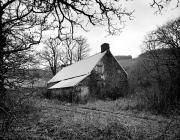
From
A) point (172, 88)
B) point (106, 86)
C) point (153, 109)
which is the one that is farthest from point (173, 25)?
point (153, 109)

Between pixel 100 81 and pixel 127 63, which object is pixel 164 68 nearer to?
pixel 100 81

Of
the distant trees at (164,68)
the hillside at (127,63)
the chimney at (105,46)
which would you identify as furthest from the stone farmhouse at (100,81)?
the hillside at (127,63)

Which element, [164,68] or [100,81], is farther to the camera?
[164,68]

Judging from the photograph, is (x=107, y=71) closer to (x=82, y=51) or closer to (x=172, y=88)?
(x=172, y=88)

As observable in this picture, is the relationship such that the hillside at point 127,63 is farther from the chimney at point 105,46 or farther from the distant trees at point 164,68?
the chimney at point 105,46

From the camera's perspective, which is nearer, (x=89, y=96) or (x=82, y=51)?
(x=89, y=96)

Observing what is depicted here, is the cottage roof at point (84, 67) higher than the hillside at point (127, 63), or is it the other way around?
the hillside at point (127, 63)

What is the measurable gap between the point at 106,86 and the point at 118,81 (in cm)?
198

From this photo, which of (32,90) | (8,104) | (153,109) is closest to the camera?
(8,104)

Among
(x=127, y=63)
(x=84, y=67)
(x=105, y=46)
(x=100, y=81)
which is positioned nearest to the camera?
(x=100, y=81)

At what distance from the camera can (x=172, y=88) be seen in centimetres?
1302

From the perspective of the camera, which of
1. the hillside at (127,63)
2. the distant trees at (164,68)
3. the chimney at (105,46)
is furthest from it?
the hillside at (127,63)

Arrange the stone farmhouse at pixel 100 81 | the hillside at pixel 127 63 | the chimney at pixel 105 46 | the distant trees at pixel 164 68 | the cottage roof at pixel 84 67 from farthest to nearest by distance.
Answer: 1. the hillside at pixel 127 63
2. the chimney at pixel 105 46
3. the cottage roof at pixel 84 67
4. the stone farmhouse at pixel 100 81
5. the distant trees at pixel 164 68

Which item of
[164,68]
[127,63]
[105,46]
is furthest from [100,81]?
[127,63]
